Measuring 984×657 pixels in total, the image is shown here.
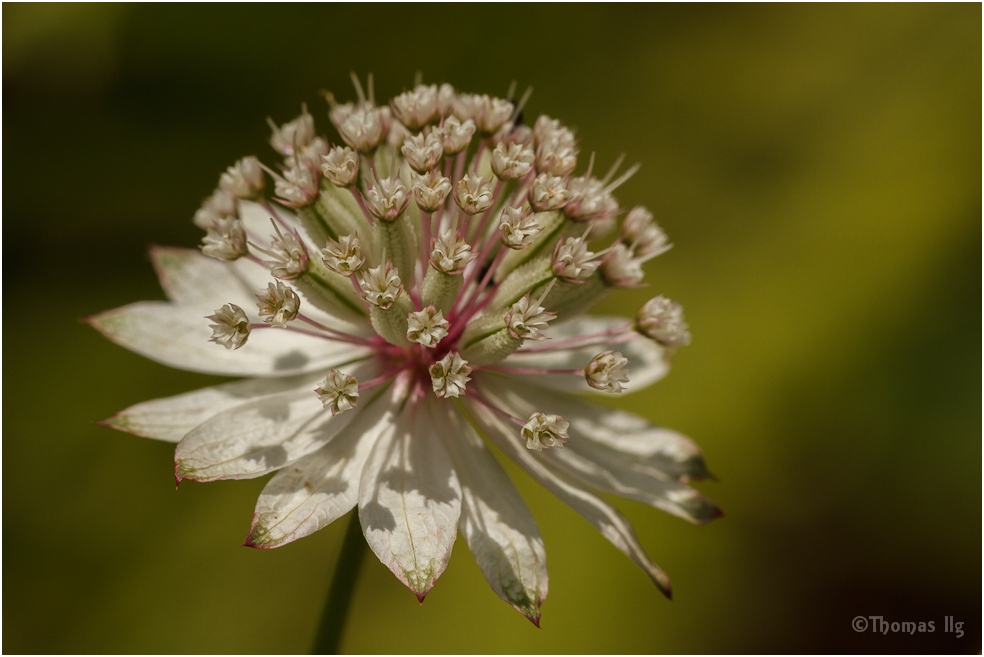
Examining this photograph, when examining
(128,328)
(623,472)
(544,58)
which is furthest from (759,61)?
(128,328)

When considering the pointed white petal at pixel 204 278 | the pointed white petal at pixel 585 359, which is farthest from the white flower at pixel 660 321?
the pointed white petal at pixel 204 278

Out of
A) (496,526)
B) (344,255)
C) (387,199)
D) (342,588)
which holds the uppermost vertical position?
(387,199)

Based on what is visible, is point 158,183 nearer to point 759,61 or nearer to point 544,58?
point 544,58

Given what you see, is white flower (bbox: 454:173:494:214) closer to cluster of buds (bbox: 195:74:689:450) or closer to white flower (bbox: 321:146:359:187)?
cluster of buds (bbox: 195:74:689:450)

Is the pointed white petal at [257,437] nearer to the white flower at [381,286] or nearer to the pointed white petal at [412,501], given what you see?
the pointed white petal at [412,501]

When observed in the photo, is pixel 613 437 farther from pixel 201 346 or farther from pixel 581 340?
pixel 201 346

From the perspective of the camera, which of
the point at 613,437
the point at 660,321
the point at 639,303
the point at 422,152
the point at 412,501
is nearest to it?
the point at 412,501

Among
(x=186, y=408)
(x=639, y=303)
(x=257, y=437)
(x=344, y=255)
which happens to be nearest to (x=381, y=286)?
(x=344, y=255)
